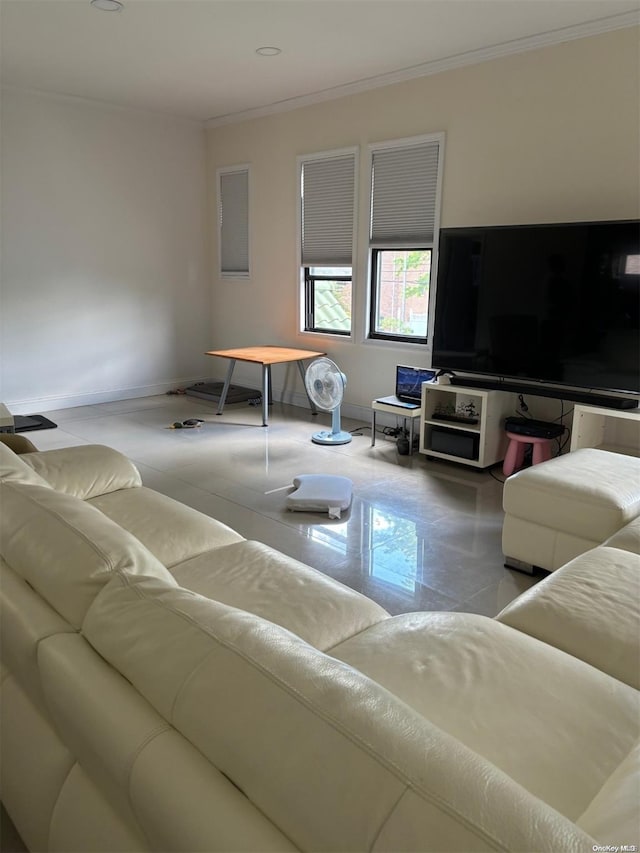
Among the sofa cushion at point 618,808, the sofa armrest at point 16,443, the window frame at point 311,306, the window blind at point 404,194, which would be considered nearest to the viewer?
the sofa cushion at point 618,808

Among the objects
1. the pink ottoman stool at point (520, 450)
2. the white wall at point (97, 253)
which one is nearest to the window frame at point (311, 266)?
the white wall at point (97, 253)

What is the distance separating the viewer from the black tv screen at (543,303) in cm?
370

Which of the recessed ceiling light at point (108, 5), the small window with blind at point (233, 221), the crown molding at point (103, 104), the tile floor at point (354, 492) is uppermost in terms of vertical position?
the crown molding at point (103, 104)

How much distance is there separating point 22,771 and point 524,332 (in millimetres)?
3717

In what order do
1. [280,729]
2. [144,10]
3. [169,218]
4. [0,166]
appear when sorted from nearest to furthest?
1. [280,729]
2. [144,10]
3. [0,166]
4. [169,218]

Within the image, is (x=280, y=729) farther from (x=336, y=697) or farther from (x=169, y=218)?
(x=169, y=218)

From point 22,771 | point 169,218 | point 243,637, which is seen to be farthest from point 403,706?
point 169,218

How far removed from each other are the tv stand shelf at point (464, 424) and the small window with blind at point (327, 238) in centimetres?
161

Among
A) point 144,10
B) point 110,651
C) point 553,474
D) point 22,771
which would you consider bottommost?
point 22,771

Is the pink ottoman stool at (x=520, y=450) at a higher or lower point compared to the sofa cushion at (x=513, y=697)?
lower

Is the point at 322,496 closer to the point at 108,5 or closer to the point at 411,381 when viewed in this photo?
the point at 411,381

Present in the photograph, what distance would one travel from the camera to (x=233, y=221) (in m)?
6.79

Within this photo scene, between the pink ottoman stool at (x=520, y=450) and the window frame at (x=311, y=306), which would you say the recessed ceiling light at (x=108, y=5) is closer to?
the window frame at (x=311, y=306)

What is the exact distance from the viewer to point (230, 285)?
696cm
